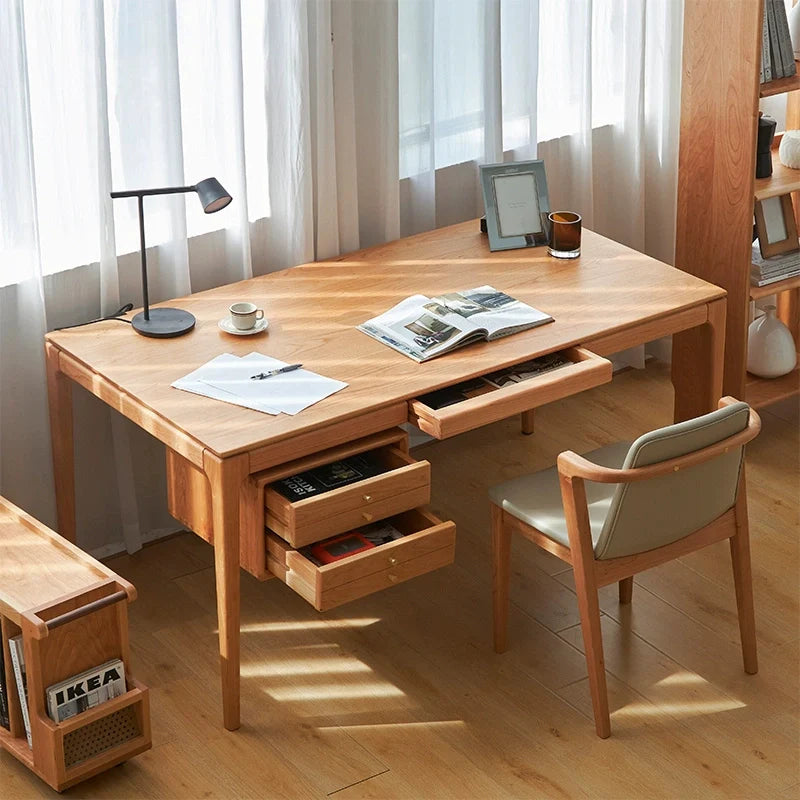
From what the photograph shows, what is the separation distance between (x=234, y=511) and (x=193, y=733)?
500mm

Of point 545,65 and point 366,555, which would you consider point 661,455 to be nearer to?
point 366,555

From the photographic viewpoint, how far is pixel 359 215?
3.42 metres

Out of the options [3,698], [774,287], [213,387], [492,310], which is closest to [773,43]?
[774,287]

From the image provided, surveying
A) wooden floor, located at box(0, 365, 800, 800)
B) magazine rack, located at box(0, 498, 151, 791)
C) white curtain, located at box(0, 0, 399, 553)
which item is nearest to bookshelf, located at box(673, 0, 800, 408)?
wooden floor, located at box(0, 365, 800, 800)

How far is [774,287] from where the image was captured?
140 inches

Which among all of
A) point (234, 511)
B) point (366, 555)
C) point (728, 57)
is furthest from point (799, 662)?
point (728, 57)

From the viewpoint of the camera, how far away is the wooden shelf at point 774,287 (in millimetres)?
3523

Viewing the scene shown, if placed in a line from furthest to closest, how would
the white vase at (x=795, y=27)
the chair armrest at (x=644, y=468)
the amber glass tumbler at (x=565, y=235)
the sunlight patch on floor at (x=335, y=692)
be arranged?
1. the white vase at (x=795, y=27)
2. the amber glass tumbler at (x=565, y=235)
3. the sunlight patch on floor at (x=335, y=692)
4. the chair armrest at (x=644, y=468)

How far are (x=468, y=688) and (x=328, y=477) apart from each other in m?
0.55

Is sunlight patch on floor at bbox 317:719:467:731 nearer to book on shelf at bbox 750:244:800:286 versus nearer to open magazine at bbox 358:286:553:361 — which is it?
open magazine at bbox 358:286:553:361

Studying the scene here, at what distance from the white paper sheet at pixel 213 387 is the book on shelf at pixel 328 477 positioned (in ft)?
0.47

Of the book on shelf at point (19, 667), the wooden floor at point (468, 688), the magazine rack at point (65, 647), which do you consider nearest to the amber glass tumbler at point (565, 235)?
the wooden floor at point (468, 688)

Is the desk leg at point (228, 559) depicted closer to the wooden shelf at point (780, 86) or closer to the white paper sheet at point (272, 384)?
the white paper sheet at point (272, 384)

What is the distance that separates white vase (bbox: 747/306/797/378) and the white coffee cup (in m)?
1.56
